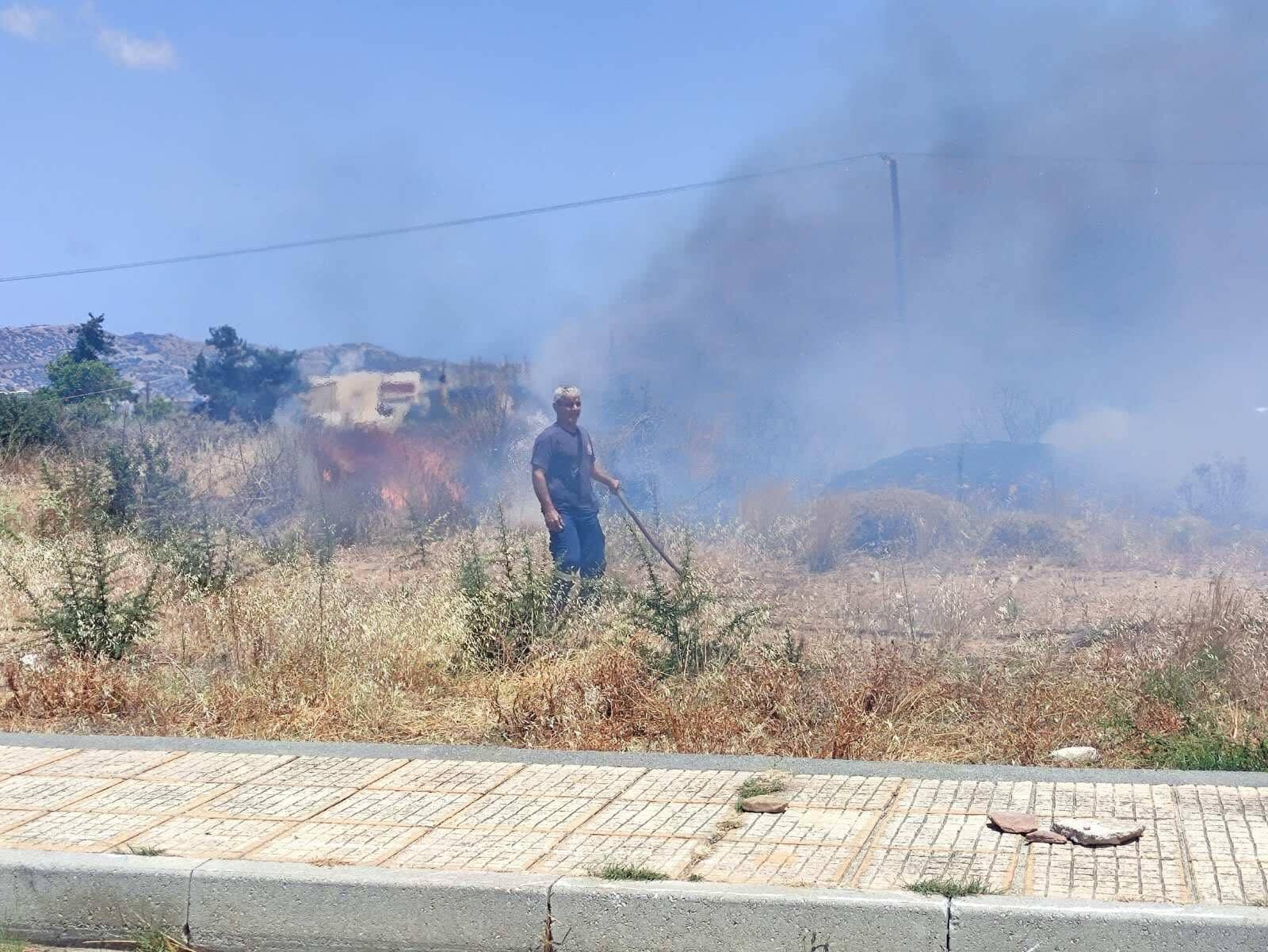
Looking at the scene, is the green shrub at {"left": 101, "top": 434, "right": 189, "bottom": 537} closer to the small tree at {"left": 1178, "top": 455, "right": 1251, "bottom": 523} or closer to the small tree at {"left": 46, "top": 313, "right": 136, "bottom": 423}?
the small tree at {"left": 46, "top": 313, "right": 136, "bottom": 423}

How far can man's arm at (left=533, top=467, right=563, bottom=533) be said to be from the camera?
31.7 ft

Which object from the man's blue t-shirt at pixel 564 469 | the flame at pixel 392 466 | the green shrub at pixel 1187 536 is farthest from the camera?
the flame at pixel 392 466

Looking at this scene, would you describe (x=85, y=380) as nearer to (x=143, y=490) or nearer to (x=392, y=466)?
(x=392, y=466)

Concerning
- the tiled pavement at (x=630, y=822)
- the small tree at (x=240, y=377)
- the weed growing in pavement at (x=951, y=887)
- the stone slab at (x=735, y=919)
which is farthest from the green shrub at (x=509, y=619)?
the small tree at (x=240, y=377)

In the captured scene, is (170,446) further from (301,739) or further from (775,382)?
(301,739)

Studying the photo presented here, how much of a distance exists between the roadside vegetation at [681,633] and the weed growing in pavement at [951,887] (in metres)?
1.93

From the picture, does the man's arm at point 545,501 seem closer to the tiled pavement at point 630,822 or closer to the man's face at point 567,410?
the man's face at point 567,410

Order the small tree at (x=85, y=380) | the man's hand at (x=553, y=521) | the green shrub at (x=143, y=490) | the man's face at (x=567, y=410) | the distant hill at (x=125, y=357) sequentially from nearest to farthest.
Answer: the man's hand at (x=553, y=521) → the man's face at (x=567, y=410) → the green shrub at (x=143, y=490) → the small tree at (x=85, y=380) → the distant hill at (x=125, y=357)

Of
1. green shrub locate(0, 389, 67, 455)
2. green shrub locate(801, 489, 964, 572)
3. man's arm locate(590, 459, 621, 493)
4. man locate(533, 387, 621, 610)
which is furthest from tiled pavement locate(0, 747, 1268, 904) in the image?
green shrub locate(0, 389, 67, 455)

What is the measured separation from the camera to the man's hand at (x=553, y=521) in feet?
31.7

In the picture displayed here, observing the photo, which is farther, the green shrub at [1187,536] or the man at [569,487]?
the green shrub at [1187,536]

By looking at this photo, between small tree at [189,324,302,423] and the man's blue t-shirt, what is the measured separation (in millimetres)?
15293

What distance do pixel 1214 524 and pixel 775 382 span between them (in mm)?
8166

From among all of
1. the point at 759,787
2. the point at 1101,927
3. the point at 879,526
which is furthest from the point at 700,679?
the point at 879,526
